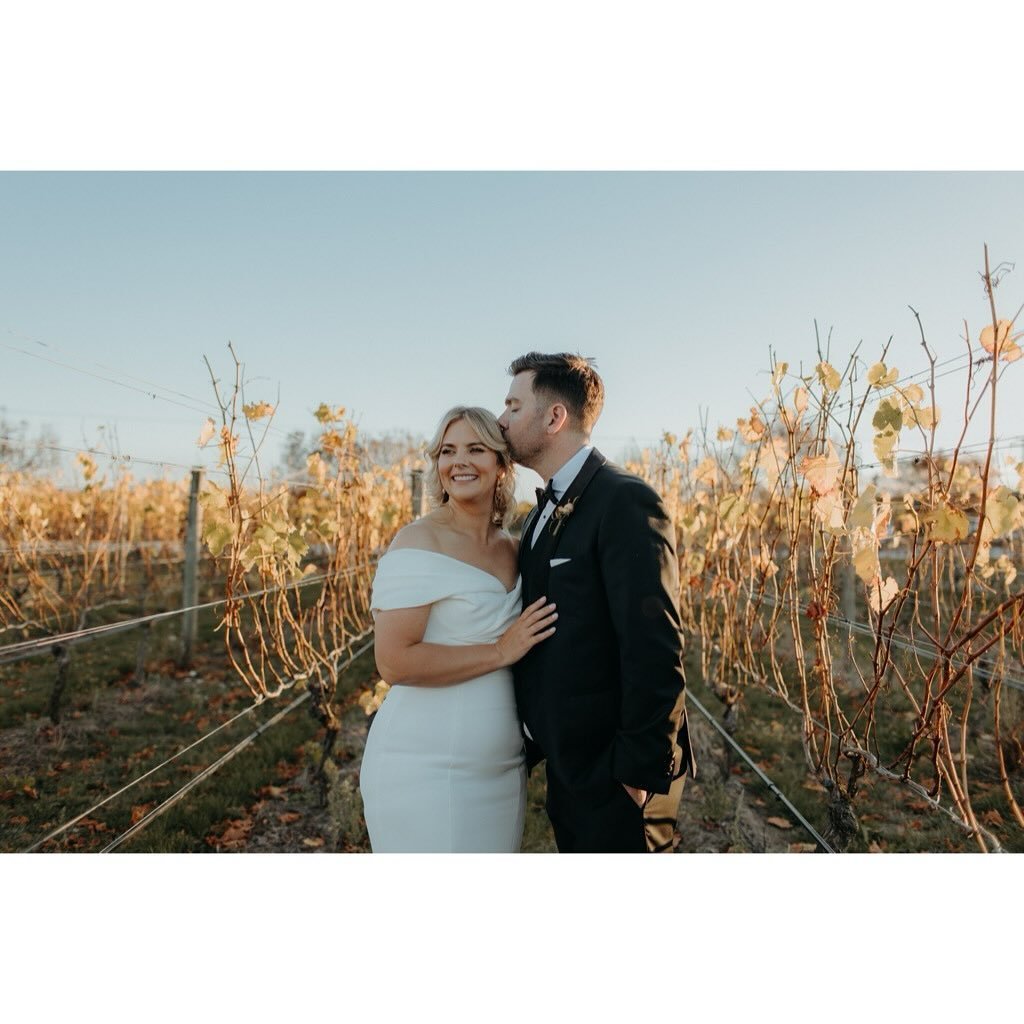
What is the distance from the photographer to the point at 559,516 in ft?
5.33

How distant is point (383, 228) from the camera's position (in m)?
2.72

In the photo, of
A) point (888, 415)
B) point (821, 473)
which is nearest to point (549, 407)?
point (821, 473)

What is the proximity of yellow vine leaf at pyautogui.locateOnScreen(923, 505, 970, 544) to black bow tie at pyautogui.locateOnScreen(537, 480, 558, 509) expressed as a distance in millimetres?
834

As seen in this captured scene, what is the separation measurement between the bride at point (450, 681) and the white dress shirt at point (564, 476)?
163 millimetres

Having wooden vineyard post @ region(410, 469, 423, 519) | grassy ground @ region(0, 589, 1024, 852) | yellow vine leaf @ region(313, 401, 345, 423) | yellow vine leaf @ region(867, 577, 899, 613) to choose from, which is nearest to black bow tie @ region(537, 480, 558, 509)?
yellow vine leaf @ region(867, 577, 899, 613)

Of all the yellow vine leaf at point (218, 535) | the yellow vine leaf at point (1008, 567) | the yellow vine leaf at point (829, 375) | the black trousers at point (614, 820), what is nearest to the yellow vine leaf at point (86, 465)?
the yellow vine leaf at point (218, 535)

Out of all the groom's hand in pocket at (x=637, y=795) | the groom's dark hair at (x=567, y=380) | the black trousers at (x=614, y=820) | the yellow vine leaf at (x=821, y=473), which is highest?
the groom's dark hair at (x=567, y=380)

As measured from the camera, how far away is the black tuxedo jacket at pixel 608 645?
1.41m

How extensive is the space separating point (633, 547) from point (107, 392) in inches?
87.8

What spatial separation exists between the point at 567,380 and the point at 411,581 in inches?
25.4

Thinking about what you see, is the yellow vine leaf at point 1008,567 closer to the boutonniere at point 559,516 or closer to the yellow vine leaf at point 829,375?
the yellow vine leaf at point 829,375

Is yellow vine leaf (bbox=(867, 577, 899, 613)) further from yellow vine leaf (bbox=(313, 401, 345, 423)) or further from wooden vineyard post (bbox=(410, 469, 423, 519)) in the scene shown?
wooden vineyard post (bbox=(410, 469, 423, 519))
